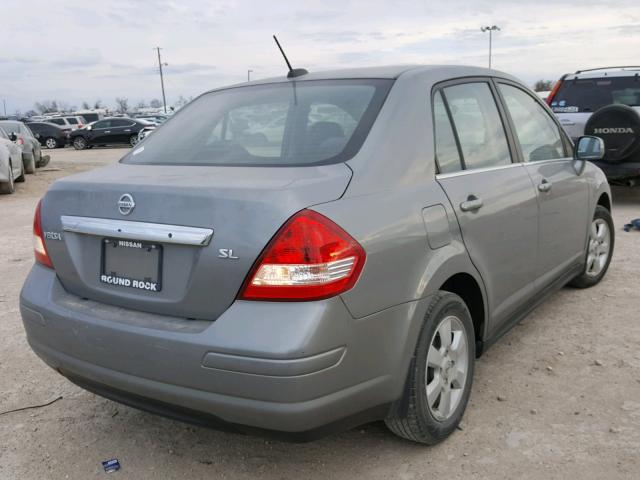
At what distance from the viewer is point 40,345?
109 inches

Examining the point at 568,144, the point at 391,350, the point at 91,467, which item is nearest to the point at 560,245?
the point at 568,144

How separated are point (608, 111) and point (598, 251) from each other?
3666 mm

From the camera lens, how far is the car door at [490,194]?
2939mm

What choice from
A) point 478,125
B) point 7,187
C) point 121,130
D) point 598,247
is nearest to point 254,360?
point 478,125

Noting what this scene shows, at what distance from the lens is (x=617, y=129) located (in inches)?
317

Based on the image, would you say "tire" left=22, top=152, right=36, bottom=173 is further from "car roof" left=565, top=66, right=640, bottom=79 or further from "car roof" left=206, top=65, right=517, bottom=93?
"car roof" left=206, top=65, right=517, bottom=93

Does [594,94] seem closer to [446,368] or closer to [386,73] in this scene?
[386,73]

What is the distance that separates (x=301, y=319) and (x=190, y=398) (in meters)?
0.52

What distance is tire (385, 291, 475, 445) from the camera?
2568mm

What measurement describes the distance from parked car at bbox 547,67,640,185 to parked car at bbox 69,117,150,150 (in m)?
25.5

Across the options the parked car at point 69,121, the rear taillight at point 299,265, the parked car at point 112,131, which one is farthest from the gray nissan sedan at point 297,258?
the parked car at point 69,121

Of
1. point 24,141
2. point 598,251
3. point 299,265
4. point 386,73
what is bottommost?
point 598,251

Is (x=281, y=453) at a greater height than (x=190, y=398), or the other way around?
(x=190, y=398)

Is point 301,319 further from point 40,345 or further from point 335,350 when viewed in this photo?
point 40,345
